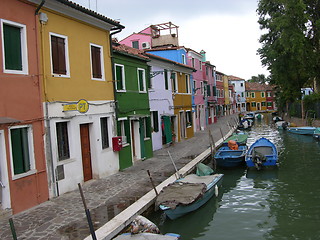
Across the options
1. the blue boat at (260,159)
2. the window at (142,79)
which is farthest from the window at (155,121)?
the blue boat at (260,159)

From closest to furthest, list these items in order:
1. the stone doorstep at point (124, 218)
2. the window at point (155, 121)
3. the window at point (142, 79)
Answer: the stone doorstep at point (124, 218)
the window at point (142, 79)
the window at point (155, 121)

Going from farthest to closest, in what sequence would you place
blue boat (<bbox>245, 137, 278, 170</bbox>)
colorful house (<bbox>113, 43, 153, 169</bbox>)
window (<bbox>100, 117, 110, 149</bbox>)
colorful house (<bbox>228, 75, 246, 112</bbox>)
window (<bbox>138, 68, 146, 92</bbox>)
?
colorful house (<bbox>228, 75, 246, 112</bbox>) → window (<bbox>138, 68, 146, 92</bbox>) → blue boat (<bbox>245, 137, 278, 170</bbox>) → colorful house (<bbox>113, 43, 153, 169</bbox>) → window (<bbox>100, 117, 110, 149</bbox>)

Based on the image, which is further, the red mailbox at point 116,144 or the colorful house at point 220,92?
the colorful house at point 220,92

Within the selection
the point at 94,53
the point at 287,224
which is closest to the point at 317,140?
Result: the point at 287,224

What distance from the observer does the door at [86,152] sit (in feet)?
40.2

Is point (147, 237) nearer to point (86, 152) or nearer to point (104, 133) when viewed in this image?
point (86, 152)

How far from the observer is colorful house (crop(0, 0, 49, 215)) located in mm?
8617

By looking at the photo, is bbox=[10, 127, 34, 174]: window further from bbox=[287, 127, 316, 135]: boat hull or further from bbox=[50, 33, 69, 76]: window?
bbox=[287, 127, 316, 135]: boat hull

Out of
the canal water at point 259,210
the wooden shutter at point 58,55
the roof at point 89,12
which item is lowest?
the canal water at point 259,210

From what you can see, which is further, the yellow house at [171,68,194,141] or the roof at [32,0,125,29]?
the yellow house at [171,68,194,141]

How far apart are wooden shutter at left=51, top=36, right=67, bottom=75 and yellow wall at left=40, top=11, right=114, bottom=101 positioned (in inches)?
9.5

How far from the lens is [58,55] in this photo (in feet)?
35.8

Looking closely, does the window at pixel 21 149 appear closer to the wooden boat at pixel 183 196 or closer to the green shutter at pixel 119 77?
the wooden boat at pixel 183 196

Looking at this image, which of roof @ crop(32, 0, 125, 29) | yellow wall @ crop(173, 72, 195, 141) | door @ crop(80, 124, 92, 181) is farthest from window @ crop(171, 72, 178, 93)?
door @ crop(80, 124, 92, 181)
